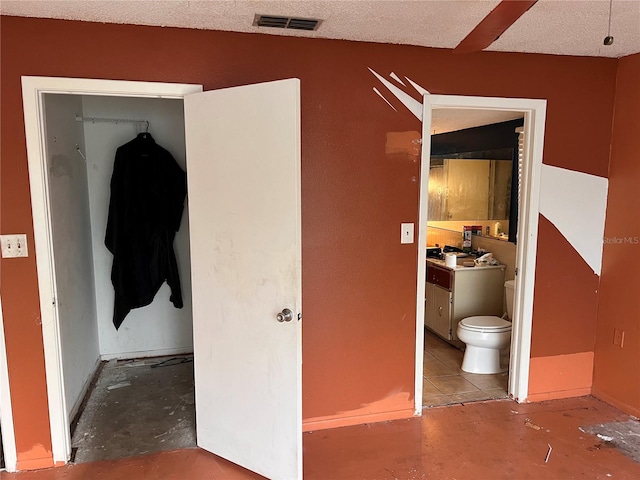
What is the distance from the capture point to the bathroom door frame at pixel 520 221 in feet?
8.68

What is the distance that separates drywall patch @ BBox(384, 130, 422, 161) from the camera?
2.60 meters

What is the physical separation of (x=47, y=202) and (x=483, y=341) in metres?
2.96

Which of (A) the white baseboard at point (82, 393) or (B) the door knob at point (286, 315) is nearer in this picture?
(B) the door knob at point (286, 315)

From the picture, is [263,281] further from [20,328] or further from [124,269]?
[124,269]

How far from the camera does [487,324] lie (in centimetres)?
342

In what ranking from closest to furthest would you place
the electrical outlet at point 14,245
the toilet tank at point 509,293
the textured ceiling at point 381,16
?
the textured ceiling at point 381,16
the electrical outlet at point 14,245
the toilet tank at point 509,293

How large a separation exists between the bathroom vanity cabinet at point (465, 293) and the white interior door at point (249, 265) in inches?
84.7

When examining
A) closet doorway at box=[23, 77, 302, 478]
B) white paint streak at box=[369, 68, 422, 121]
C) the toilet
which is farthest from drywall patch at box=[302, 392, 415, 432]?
white paint streak at box=[369, 68, 422, 121]

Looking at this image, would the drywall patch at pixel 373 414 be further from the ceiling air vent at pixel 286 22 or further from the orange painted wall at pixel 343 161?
the ceiling air vent at pixel 286 22

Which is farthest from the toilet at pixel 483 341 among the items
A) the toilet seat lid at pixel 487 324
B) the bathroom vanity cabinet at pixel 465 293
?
the bathroom vanity cabinet at pixel 465 293

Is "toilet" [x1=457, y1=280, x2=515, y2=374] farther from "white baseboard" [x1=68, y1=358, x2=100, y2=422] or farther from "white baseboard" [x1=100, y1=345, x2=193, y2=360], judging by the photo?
"white baseboard" [x1=68, y1=358, x2=100, y2=422]

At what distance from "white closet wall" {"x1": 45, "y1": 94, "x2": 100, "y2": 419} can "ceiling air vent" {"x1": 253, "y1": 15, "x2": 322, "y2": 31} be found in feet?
4.21

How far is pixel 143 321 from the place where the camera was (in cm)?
376

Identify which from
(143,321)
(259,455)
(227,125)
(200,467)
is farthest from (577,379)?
(143,321)
